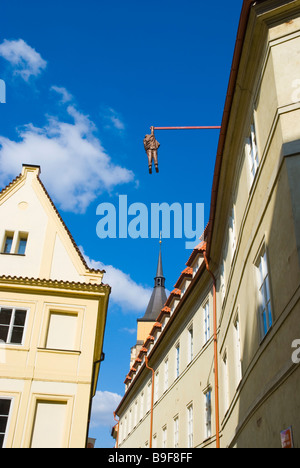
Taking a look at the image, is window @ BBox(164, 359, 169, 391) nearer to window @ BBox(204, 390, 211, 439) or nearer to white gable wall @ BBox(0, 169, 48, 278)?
window @ BBox(204, 390, 211, 439)

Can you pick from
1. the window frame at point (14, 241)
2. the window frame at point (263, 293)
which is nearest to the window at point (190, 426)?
the window frame at point (14, 241)

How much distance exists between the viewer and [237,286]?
1316 cm

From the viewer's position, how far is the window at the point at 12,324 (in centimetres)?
1722

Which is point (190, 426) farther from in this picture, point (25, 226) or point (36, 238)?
point (25, 226)

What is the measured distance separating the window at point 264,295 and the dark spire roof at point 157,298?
6992 centimetres

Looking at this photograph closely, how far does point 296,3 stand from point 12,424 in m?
14.1

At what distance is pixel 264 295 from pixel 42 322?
10.2 metres

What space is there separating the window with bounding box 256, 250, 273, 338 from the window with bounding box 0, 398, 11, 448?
978 centimetres

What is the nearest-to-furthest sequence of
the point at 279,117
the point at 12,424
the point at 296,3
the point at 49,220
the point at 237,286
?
the point at 279,117, the point at 296,3, the point at 237,286, the point at 12,424, the point at 49,220

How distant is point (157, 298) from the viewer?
87562 millimetres

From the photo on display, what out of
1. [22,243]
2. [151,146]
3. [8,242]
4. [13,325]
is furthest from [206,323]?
[151,146]
